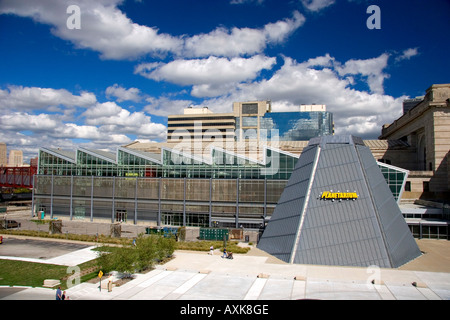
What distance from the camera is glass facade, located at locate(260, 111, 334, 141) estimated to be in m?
129

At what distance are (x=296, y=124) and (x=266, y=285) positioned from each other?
363 feet

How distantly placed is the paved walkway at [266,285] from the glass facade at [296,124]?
335 ft

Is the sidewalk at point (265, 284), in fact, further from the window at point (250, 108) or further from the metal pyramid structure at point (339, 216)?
the window at point (250, 108)

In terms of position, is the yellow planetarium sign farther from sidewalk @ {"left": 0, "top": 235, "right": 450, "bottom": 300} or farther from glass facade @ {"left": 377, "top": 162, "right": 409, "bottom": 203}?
glass facade @ {"left": 377, "top": 162, "right": 409, "bottom": 203}

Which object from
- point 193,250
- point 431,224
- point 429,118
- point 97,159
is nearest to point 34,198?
point 97,159

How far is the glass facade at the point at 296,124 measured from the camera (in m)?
129

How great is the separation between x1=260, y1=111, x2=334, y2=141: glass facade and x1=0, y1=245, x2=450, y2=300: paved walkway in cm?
10201

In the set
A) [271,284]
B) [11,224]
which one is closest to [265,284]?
[271,284]

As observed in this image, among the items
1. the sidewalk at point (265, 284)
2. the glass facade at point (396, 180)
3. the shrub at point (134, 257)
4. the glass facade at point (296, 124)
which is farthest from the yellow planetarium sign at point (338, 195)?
the glass facade at point (296, 124)

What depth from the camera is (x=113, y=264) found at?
26672 mm

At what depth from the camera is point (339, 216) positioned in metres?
31.1

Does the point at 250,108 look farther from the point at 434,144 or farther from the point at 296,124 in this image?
the point at 434,144
